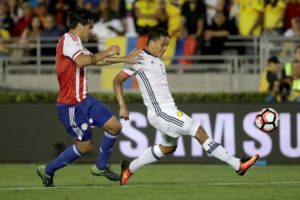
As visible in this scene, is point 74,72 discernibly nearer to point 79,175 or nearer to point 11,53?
point 79,175

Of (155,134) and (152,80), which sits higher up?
(152,80)

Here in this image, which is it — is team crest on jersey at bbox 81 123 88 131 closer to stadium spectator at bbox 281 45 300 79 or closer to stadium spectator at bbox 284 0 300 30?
stadium spectator at bbox 281 45 300 79

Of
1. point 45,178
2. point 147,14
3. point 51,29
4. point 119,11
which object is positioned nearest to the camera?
point 45,178

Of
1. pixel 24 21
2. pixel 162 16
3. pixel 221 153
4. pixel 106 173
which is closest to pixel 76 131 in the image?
pixel 106 173

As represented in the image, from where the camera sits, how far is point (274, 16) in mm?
22750

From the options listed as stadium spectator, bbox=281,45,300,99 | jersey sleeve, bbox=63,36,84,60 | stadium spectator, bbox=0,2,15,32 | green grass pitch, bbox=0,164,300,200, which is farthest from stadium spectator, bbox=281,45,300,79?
jersey sleeve, bbox=63,36,84,60

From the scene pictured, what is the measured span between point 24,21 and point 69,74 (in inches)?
437

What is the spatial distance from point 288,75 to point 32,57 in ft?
20.5

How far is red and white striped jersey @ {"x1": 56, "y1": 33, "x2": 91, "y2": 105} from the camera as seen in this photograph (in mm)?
13586

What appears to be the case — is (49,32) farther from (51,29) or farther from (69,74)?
(69,74)

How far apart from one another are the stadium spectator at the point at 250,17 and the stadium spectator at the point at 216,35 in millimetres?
365

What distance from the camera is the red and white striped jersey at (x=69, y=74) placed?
44.6 feet

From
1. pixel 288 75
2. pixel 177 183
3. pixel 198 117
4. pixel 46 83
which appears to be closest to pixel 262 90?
pixel 288 75

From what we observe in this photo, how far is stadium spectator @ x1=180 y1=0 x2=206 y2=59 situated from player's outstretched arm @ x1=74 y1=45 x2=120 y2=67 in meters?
9.60
